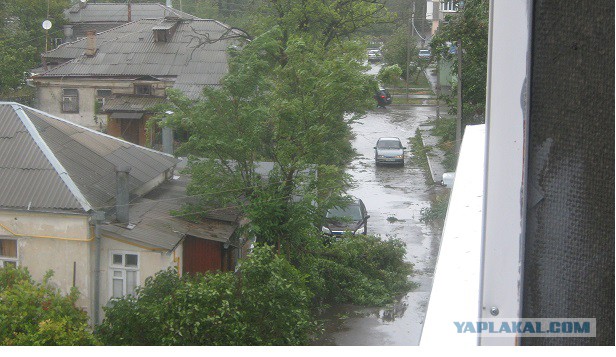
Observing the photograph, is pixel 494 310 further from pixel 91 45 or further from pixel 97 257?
pixel 91 45

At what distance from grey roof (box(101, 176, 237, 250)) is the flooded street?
72 cm

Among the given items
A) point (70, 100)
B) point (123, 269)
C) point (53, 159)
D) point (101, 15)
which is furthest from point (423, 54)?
point (123, 269)

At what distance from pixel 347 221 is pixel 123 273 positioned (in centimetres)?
148

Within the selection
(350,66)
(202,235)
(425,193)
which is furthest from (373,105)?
(425,193)

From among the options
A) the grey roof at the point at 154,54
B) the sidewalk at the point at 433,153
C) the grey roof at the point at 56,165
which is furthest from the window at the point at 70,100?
the sidewalk at the point at 433,153

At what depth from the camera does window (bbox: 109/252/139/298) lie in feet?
10.4

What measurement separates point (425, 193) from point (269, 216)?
2081 mm

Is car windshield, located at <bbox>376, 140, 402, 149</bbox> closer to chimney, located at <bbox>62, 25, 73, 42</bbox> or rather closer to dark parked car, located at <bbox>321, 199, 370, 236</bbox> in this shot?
dark parked car, located at <bbox>321, 199, 370, 236</bbox>

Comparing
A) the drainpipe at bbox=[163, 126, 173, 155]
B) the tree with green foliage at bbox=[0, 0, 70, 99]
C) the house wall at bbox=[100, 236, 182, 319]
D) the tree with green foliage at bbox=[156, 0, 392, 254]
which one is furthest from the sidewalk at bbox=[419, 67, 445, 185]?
the tree with green foliage at bbox=[0, 0, 70, 99]

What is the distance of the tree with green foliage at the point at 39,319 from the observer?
Result: 218 centimetres

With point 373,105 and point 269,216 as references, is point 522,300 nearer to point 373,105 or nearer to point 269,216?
point 269,216

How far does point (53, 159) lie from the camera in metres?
3.45

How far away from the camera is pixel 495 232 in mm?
249

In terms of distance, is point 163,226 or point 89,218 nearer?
point 89,218
